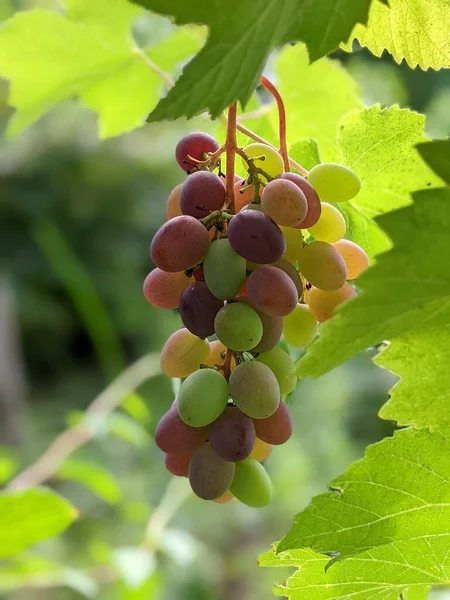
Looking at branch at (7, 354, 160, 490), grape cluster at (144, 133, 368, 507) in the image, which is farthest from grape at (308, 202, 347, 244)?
branch at (7, 354, 160, 490)

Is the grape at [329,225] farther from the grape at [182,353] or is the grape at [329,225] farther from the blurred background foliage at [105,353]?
the blurred background foliage at [105,353]

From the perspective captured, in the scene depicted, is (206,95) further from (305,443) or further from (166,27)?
(305,443)

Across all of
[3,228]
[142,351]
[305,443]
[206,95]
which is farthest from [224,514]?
[206,95]

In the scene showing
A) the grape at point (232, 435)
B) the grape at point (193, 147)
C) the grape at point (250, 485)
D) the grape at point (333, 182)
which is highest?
the grape at point (193, 147)

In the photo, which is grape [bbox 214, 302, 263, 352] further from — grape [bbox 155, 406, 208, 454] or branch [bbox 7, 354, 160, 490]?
branch [bbox 7, 354, 160, 490]

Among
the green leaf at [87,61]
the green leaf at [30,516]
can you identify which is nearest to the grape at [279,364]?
the green leaf at [87,61]

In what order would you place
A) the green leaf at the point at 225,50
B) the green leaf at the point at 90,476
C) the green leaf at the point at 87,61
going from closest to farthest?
1. the green leaf at the point at 225,50
2. the green leaf at the point at 87,61
3. the green leaf at the point at 90,476

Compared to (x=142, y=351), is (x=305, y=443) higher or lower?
lower

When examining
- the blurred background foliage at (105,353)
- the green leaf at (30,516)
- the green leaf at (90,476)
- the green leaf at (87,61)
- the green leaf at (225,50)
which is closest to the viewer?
the green leaf at (225,50)
